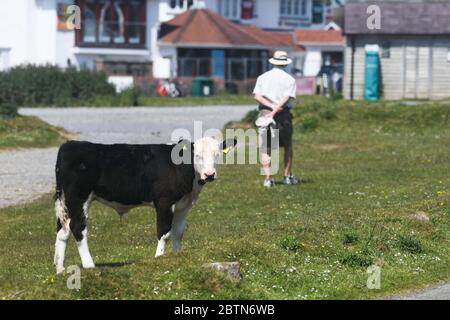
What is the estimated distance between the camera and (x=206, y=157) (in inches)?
539

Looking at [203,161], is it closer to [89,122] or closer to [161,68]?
[89,122]

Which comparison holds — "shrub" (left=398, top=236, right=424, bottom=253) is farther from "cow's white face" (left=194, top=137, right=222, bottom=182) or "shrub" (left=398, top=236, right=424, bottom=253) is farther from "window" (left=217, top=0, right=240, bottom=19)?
"window" (left=217, top=0, right=240, bottom=19)

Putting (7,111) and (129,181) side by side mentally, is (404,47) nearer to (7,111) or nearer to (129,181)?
(7,111)

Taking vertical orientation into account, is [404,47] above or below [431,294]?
above

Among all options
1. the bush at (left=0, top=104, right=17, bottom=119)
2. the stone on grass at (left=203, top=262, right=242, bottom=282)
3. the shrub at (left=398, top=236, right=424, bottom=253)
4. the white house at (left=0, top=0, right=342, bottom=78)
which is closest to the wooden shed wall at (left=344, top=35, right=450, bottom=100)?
the bush at (left=0, top=104, right=17, bottom=119)

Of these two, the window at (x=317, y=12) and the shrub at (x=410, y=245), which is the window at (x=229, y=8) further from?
the shrub at (x=410, y=245)

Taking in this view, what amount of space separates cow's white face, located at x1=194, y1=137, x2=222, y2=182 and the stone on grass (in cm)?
184

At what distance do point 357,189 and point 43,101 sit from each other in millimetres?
37764

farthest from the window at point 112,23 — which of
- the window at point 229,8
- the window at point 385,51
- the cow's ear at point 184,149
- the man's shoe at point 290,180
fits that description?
the cow's ear at point 184,149

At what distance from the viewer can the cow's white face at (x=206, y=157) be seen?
44.6 ft

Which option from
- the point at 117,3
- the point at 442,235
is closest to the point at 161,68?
the point at 117,3

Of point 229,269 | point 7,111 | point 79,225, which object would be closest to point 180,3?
point 7,111

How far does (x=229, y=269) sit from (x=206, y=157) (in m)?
2.19
